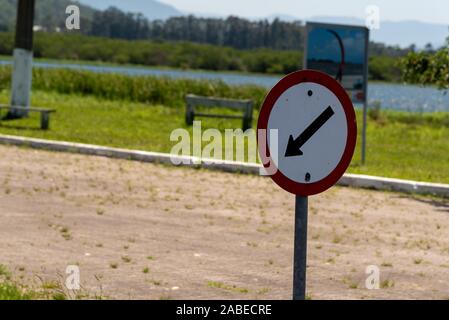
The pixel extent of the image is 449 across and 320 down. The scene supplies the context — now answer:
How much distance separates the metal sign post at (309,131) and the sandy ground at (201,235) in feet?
6.93

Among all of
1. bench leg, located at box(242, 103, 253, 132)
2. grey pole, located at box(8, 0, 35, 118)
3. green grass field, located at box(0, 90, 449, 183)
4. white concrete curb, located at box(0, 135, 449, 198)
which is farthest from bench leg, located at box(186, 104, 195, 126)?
white concrete curb, located at box(0, 135, 449, 198)

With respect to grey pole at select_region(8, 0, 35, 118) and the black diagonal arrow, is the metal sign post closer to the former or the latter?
the black diagonal arrow

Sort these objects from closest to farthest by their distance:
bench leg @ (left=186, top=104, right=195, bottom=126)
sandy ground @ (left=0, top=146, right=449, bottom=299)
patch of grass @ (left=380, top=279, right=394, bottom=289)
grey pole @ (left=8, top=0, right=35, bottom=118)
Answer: sandy ground @ (left=0, top=146, right=449, bottom=299) < patch of grass @ (left=380, top=279, right=394, bottom=289) < grey pole @ (left=8, top=0, right=35, bottom=118) < bench leg @ (left=186, top=104, right=195, bottom=126)

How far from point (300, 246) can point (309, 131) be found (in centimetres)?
62

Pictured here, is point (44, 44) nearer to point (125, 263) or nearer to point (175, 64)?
point (175, 64)

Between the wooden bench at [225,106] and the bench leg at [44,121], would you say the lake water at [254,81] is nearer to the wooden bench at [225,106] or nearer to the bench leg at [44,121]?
the wooden bench at [225,106]

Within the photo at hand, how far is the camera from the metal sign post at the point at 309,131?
5098 mm

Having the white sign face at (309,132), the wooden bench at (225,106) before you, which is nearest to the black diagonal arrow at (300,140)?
the white sign face at (309,132)

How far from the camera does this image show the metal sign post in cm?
510

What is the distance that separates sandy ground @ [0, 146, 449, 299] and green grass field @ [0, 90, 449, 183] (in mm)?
2947

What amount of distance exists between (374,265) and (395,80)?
100098 mm

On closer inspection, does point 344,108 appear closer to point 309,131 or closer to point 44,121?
point 309,131
